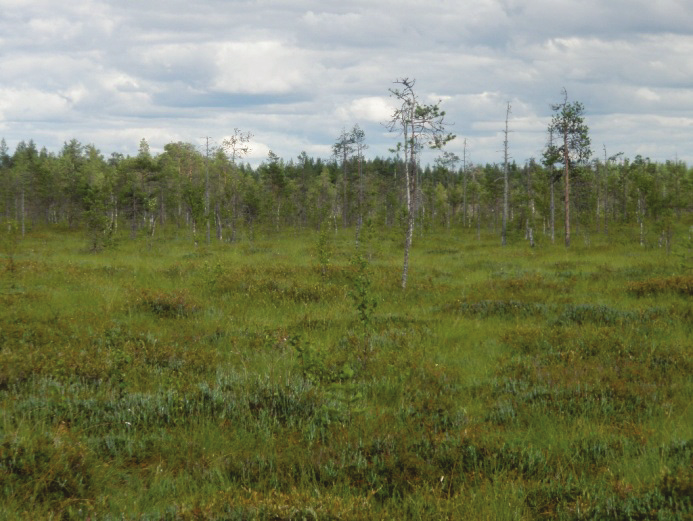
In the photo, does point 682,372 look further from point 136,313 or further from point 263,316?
point 136,313

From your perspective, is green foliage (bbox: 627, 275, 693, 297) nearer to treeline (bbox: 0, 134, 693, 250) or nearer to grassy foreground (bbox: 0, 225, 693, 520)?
grassy foreground (bbox: 0, 225, 693, 520)

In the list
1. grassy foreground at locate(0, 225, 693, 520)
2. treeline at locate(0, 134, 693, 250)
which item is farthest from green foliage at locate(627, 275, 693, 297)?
treeline at locate(0, 134, 693, 250)

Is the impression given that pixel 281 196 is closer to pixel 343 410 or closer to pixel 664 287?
pixel 664 287

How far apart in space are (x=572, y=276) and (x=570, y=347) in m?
10.6

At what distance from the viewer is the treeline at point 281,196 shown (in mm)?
44125

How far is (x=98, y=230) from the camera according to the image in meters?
35.0

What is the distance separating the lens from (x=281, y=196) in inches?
2564

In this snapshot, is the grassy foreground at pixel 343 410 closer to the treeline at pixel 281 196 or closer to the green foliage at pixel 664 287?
the green foliage at pixel 664 287

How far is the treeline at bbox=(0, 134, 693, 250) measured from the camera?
1737 inches

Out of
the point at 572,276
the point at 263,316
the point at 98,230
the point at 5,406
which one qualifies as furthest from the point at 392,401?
the point at 98,230

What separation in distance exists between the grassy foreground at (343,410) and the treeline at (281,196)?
2448 cm

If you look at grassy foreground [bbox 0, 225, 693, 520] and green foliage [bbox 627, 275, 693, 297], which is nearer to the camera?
grassy foreground [bbox 0, 225, 693, 520]

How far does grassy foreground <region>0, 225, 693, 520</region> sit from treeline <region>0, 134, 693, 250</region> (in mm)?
24482

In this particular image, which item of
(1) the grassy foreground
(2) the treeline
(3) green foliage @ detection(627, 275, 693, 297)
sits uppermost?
(2) the treeline
